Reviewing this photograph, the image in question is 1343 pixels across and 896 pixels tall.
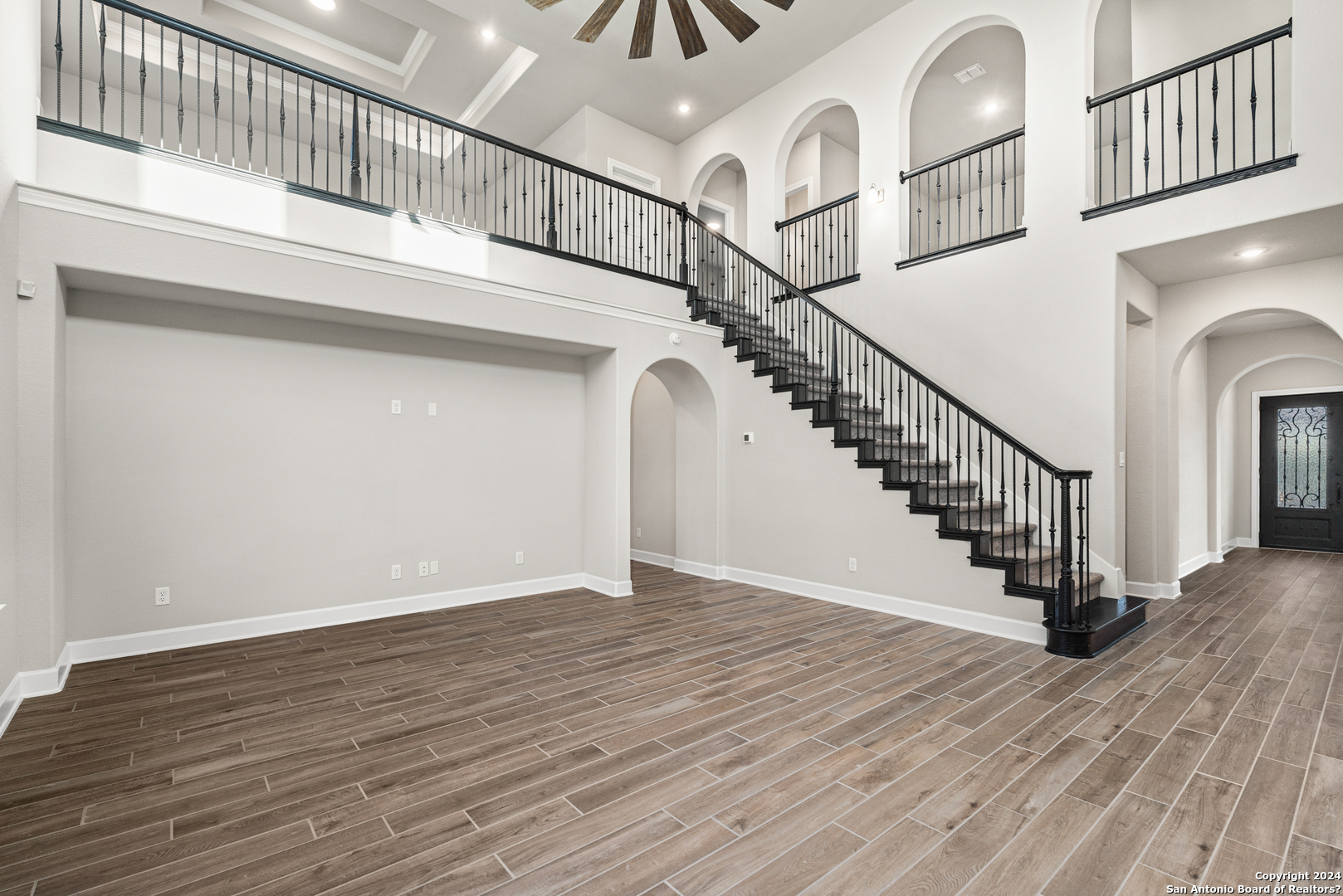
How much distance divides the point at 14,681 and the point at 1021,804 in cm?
509

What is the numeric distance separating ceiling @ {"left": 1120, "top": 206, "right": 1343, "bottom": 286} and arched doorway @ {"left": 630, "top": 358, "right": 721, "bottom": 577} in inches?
170

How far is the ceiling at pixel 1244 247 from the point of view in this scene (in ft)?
14.5

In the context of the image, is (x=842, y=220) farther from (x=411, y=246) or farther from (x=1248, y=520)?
(x=1248, y=520)

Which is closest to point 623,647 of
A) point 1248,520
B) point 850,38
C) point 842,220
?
point 842,220

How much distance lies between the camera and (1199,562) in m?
7.69

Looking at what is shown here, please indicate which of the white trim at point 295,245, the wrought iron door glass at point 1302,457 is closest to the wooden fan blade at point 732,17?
the white trim at point 295,245

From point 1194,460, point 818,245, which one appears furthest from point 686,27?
point 1194,460

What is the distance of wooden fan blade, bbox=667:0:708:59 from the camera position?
5.00 meters

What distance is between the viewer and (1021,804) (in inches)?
93.1

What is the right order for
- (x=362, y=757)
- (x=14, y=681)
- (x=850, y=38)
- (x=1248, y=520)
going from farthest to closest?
1. (x=1248, y=520)
2. (x=850, y=38)
3. (x=14, y=681)
4. (x=362, y=757)

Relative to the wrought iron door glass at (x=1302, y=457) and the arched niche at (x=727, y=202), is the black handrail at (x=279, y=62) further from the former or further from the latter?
the wrought iron door glass at (x=1302, y=457)

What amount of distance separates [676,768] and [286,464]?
4.00 m

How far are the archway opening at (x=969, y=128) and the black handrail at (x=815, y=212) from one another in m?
0.72

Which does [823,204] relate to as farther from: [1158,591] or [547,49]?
[1158,591]
